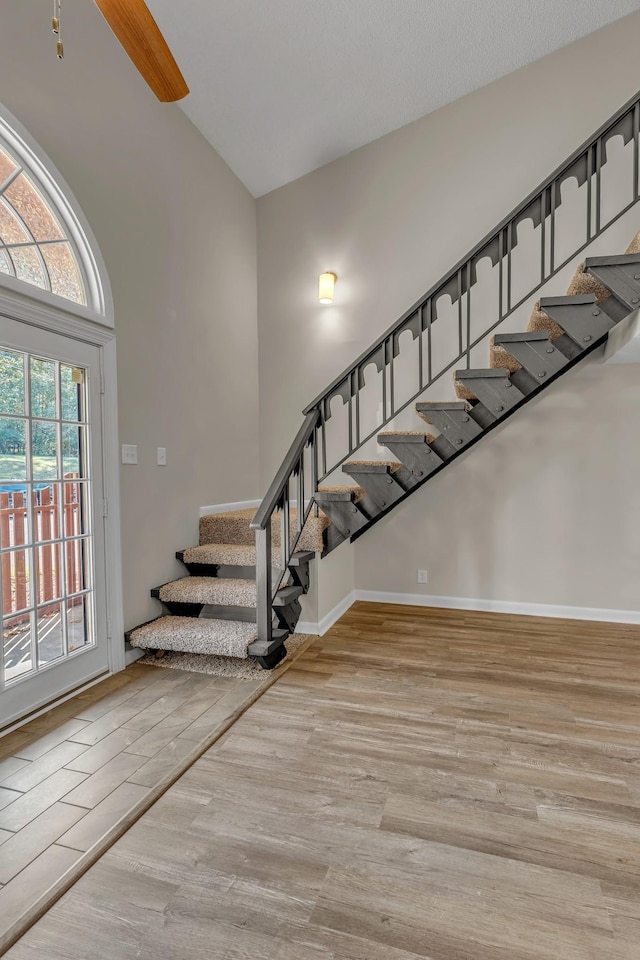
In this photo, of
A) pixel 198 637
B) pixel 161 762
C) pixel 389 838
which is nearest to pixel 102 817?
pixel 161 762

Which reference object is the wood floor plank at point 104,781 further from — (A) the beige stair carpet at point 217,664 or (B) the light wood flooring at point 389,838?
(A) the beige stair carpet at point 217,664

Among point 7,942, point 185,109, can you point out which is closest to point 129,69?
point 185,109

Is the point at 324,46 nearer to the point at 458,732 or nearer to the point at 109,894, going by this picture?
the point at 458,732

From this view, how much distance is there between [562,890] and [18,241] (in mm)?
3302

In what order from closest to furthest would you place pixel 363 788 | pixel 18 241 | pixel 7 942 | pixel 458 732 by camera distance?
pixel 7 942 < pixel 363 788 < pixel 458 732 < pixel 18 241

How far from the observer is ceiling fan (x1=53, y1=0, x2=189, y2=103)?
136cm

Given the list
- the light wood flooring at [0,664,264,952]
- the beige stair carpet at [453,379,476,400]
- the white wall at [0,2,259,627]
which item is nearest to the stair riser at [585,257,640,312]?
the beige stair carpet at [453,379,476,400]

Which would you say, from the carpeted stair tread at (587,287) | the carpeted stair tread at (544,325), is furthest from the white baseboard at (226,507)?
the carpeted stair tread at (587,287)

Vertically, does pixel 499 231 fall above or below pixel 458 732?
above

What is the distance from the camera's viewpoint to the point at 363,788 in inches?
72.2

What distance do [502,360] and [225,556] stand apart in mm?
2208

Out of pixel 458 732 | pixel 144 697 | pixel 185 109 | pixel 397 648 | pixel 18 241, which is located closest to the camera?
pixel 458 732

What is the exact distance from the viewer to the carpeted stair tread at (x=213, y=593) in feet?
10.3

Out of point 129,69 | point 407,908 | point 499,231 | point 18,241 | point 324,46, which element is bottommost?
point 407,908
